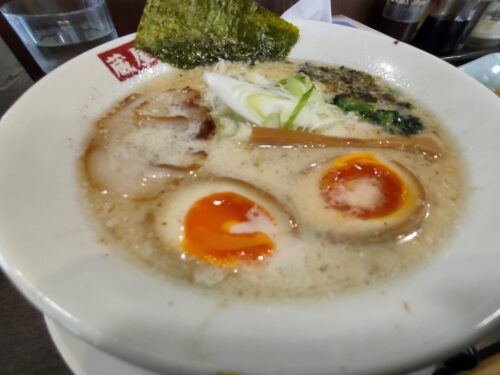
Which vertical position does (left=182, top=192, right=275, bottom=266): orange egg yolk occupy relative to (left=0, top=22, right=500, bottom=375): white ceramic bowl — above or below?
below

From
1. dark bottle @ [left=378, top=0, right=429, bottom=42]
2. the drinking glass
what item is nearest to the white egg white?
the drinking glass

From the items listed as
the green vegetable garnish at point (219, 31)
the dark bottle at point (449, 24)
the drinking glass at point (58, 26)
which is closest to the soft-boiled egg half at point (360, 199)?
the green vegetable garnish at point (219, 31)

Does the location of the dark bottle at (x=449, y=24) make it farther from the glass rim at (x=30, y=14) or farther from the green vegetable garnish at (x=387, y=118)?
the glass rim at (x=30, y=14)

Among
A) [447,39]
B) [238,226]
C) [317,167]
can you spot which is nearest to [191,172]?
[238,226]

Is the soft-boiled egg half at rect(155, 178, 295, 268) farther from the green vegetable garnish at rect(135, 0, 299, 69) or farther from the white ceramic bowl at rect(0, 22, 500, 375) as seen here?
the green vegetable garnish at rect(135, 0, 299, 69)

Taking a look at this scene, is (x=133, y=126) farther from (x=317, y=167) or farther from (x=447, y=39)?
(x=447, y=39)

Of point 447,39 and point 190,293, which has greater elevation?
point 190,293
